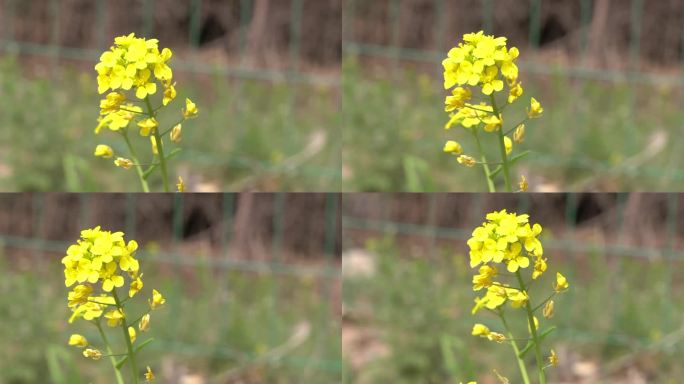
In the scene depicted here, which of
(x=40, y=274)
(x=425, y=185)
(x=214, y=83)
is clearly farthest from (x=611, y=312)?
(x=40, y=274)

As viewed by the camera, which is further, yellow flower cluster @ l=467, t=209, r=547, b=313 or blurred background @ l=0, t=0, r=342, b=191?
blurred background @ l=0, t=0, r=342, b=191

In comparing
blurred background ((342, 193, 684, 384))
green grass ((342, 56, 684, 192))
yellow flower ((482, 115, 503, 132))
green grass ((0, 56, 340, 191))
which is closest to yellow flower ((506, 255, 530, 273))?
yellow flower ((482, 115, 503, 132))

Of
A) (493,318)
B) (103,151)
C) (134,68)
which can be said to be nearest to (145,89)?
(134,68)

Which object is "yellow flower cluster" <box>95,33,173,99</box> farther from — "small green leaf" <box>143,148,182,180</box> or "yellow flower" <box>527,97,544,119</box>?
"yellow flower" <box>527,97,544,119</box>

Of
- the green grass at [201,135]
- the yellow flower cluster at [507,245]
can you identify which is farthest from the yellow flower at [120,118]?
the green grass at [201,135]

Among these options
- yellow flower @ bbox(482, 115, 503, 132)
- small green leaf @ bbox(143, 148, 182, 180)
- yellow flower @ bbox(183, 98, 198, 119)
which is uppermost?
yellow flower @ bbox(183, 98, 198, 119)

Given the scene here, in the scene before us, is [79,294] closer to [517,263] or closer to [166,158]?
[166,158]

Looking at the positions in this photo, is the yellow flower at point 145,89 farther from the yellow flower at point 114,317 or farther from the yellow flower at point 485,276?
the yellow flower at point 485,276
